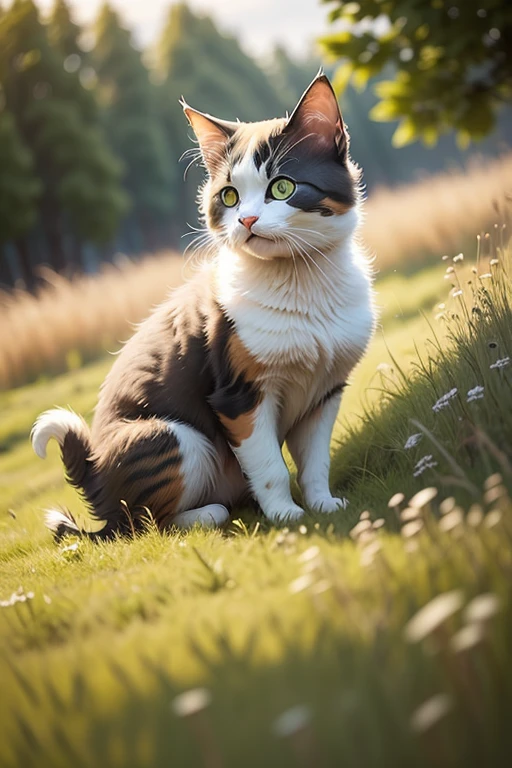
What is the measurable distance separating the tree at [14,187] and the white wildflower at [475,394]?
58.0ft

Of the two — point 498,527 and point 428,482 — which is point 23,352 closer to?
point 428,482

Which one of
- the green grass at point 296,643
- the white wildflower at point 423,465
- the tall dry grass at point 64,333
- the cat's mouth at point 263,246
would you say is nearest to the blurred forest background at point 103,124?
Answer: the tall dry grass at point 64,333

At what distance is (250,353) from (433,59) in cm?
161

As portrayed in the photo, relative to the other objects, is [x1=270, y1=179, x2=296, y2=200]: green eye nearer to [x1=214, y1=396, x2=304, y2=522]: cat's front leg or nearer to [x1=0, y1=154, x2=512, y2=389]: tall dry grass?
[x1=214, y1=396, x2=304, y2=522]: cat's front leg

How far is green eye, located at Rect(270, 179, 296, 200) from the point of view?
304 cm

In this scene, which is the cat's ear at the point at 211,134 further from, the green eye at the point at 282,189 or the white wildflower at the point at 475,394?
the white wildflower at the point at 475,394

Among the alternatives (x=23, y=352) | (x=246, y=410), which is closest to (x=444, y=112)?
(x=246, y=410)

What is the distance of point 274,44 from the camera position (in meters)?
46.8

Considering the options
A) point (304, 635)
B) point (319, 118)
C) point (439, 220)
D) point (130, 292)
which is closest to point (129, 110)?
point (130, 292)

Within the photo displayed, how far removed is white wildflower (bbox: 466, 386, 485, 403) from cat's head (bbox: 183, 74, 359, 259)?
0.88 m

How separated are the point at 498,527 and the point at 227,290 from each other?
1.81 metres

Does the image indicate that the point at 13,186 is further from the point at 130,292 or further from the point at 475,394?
the point at 475,394

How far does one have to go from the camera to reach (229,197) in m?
3.24

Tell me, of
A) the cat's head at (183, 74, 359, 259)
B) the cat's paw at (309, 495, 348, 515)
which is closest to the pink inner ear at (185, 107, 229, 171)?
the cat's head at (183, 74, 359, 259)
